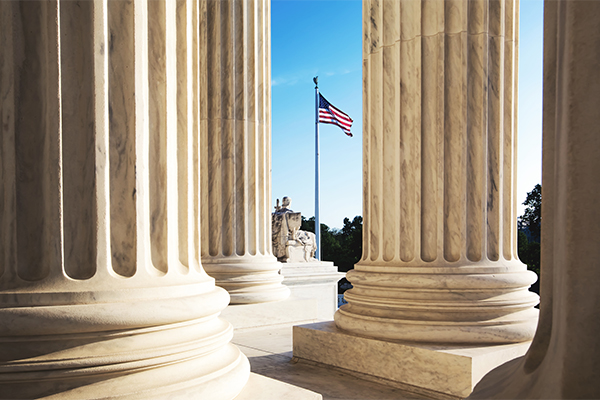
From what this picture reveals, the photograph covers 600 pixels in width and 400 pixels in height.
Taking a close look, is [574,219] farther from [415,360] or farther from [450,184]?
[450,184]

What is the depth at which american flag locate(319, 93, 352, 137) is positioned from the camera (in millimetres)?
180875

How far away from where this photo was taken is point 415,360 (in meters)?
36.4

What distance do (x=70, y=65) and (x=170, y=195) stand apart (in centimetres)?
675

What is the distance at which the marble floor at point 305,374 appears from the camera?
Answer: 118 ft

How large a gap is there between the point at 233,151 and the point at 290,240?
189ft

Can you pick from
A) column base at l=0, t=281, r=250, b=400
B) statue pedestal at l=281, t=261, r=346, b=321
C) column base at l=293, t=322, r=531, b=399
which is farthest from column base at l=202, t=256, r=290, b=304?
column base at l=0, t=281, r=250, b=400

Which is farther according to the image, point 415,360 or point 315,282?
point 315,282

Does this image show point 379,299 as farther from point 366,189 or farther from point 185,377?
point 185,377

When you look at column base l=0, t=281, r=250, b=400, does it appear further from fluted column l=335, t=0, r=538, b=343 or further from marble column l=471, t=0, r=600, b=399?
fluted column l=335, t=0, r=538, b=343

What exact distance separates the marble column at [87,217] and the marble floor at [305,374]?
601 inches

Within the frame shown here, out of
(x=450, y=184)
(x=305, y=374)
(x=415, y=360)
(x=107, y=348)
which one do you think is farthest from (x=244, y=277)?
(x=107, y=348)

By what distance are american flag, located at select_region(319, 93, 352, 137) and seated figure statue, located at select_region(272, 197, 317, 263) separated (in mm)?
62571

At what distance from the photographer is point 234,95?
6781 centimetres

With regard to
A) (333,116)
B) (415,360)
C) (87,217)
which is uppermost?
(333,116)
